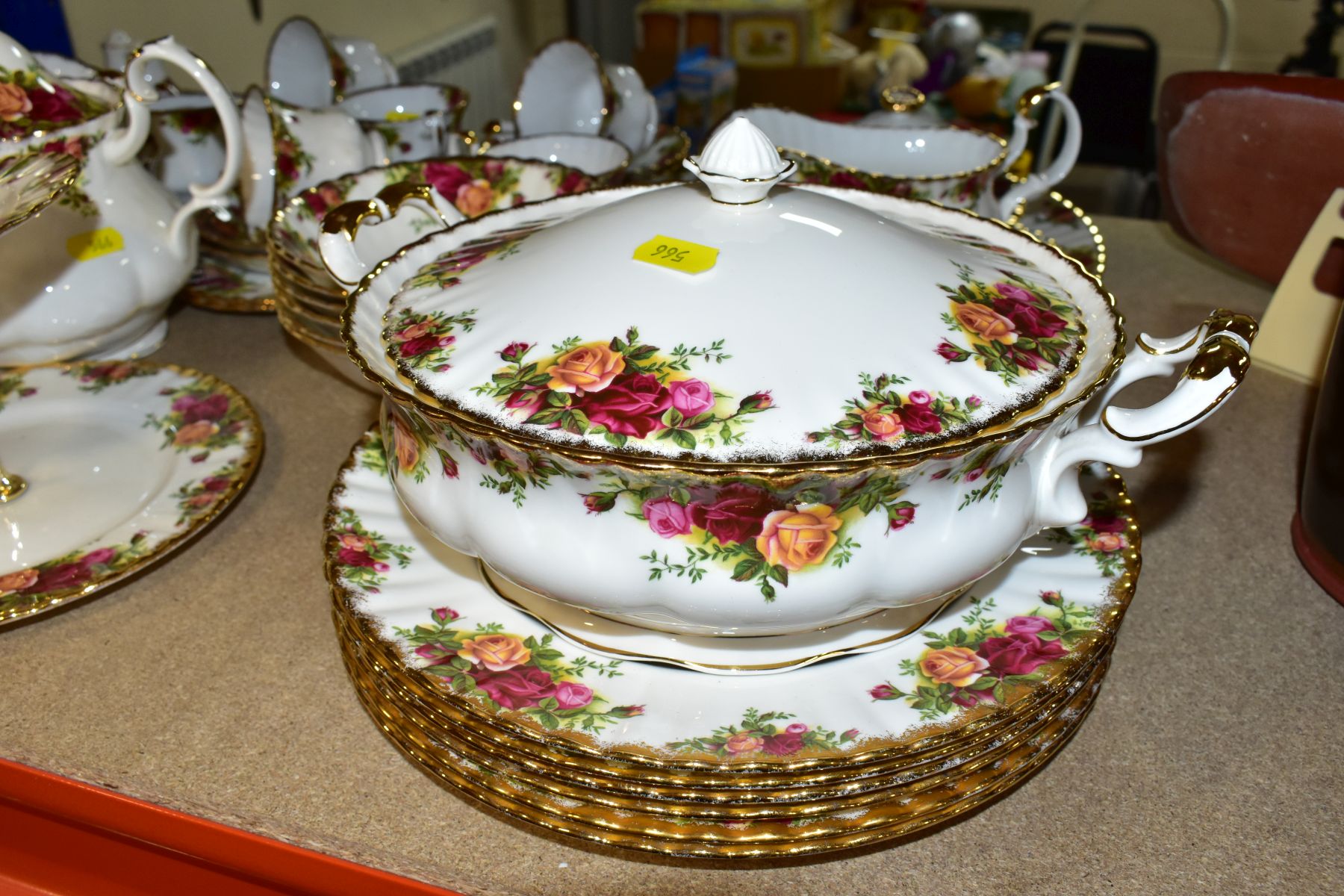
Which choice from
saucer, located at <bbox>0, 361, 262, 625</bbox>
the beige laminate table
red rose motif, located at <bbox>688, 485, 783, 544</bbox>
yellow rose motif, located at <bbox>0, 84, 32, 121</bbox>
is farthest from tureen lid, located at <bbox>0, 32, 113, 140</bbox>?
red rose motif, located at <bbox>688, 485, 783, 544</bbox>

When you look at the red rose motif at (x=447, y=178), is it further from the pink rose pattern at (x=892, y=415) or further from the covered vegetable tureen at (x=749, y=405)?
the pink rose pattern at (x=892, y=415)

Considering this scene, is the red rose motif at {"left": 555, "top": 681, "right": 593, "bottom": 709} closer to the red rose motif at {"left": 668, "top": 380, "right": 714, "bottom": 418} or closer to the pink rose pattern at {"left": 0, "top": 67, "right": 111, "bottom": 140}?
the red rose motif at {"left": 668, "top": 380, "right": 714, "bottom": 418}

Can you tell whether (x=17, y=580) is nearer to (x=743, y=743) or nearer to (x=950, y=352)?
(x=743, y=743)

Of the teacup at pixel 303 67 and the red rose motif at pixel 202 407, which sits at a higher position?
the teacup at pixel 303 67

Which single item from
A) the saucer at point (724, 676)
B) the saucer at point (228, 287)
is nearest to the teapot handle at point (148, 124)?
the saucer at point (228, 287)

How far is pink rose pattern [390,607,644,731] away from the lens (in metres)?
0.59

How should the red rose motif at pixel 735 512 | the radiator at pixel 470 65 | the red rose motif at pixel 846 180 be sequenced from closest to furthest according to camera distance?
1. the red rose motif at pixel 735 512
2. the red rose motif at pixel 846 180
3. the radiator at pixel 470 65

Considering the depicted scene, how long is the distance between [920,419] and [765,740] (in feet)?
0.63

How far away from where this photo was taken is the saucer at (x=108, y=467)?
797 millimetres

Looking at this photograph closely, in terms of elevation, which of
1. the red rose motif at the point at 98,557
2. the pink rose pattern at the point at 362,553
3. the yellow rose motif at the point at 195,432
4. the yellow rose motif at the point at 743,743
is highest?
the pink rose pattern at the point at 362,553

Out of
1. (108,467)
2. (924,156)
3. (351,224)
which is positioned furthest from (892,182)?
(108,467)

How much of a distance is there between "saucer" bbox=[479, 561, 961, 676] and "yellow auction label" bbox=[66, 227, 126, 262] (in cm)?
61

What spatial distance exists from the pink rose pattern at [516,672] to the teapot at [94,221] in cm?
57

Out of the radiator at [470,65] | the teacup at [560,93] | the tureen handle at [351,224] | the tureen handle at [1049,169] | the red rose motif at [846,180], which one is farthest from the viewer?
the radiator at [470,65]
